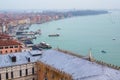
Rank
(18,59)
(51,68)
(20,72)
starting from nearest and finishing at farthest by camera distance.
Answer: (51,68) → (20,72) → (18,59)

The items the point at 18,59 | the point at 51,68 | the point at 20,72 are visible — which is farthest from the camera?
the point at 18,59

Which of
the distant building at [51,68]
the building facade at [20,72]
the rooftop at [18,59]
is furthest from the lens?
the rooftop at [18,59]

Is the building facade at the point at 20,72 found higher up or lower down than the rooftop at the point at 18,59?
lower down

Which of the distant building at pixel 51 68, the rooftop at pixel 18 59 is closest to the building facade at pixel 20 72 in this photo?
the distant building at pixel 51 68

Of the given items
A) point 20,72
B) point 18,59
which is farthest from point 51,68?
point 18,59

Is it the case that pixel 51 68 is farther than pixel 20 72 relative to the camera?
No

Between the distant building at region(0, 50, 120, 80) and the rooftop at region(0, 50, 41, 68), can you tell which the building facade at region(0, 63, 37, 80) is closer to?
the distant building at region(0, 50, 120, 80)

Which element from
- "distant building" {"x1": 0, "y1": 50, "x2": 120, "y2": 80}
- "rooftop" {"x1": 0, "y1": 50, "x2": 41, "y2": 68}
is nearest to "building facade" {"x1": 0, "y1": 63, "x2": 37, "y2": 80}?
"distant building" {"x1": 0, "y1": 50, "x2": 120, "y2": 80}

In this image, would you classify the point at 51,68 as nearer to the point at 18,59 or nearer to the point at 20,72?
the point at 20,72

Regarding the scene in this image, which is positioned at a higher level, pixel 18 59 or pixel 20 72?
pixel 18 59

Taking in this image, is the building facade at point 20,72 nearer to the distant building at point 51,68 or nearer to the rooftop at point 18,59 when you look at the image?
the distant building at point 51,68
